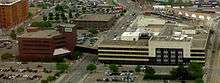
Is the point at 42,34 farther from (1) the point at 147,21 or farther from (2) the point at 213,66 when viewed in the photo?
(2) the point at 213,66

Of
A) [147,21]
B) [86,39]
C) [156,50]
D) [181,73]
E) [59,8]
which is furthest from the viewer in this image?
[59,8]

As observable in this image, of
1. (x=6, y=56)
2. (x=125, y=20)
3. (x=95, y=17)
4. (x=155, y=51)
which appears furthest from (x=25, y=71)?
(x=125, y=20)

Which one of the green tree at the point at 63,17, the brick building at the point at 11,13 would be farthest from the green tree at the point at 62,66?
the green tree at the point at 63,17

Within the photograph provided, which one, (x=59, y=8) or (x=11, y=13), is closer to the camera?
(x=11, y=13)

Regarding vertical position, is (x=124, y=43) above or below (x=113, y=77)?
above

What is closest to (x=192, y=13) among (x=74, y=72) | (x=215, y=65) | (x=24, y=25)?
(x=24, y=25)

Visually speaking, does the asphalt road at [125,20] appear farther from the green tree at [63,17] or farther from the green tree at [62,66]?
the green tree at [62,66]
